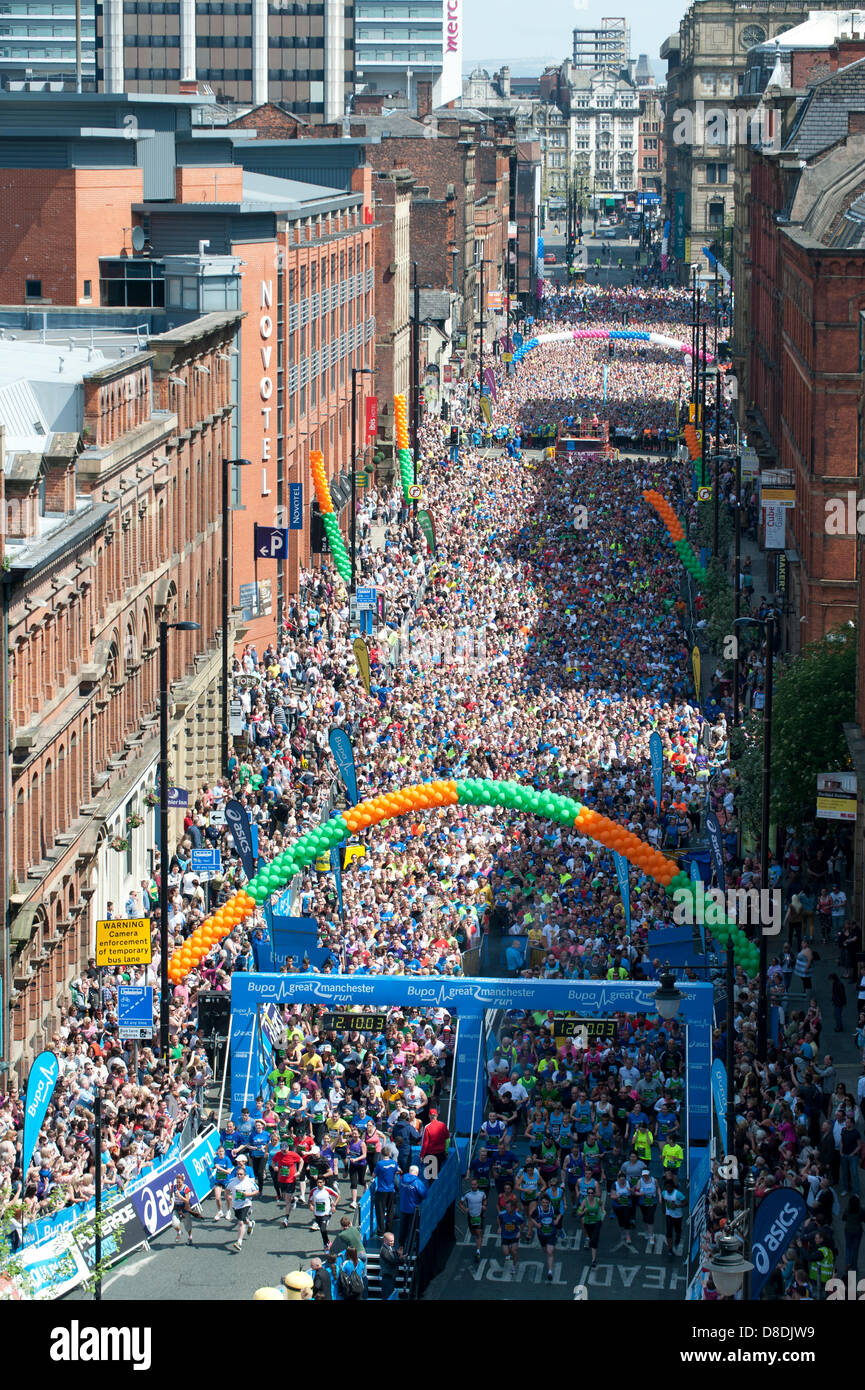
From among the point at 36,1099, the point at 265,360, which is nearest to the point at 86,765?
the point at 36,1099

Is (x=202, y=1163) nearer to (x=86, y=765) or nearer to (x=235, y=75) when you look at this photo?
(x=86, y=765)

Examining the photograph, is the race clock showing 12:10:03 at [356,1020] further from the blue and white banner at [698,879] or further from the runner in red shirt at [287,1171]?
the blue and white banner at [698,879]

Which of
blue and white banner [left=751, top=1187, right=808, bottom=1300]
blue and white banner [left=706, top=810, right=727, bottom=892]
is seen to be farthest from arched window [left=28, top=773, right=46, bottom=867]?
blue and white banner [left=751, top=1187, right=808, bottom=1300]

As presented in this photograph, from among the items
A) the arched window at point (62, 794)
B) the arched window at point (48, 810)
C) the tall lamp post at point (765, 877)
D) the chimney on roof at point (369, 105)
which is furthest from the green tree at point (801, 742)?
the chimney on roof at point (369, 105)

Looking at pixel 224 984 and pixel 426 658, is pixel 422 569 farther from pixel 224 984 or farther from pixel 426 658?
pixel 224 984

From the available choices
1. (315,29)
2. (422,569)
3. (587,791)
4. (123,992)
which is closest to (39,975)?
(123,992)

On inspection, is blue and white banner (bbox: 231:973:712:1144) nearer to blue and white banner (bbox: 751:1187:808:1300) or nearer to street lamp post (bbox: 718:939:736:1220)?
street lamp post (bbox: 718:939:736:1220)
